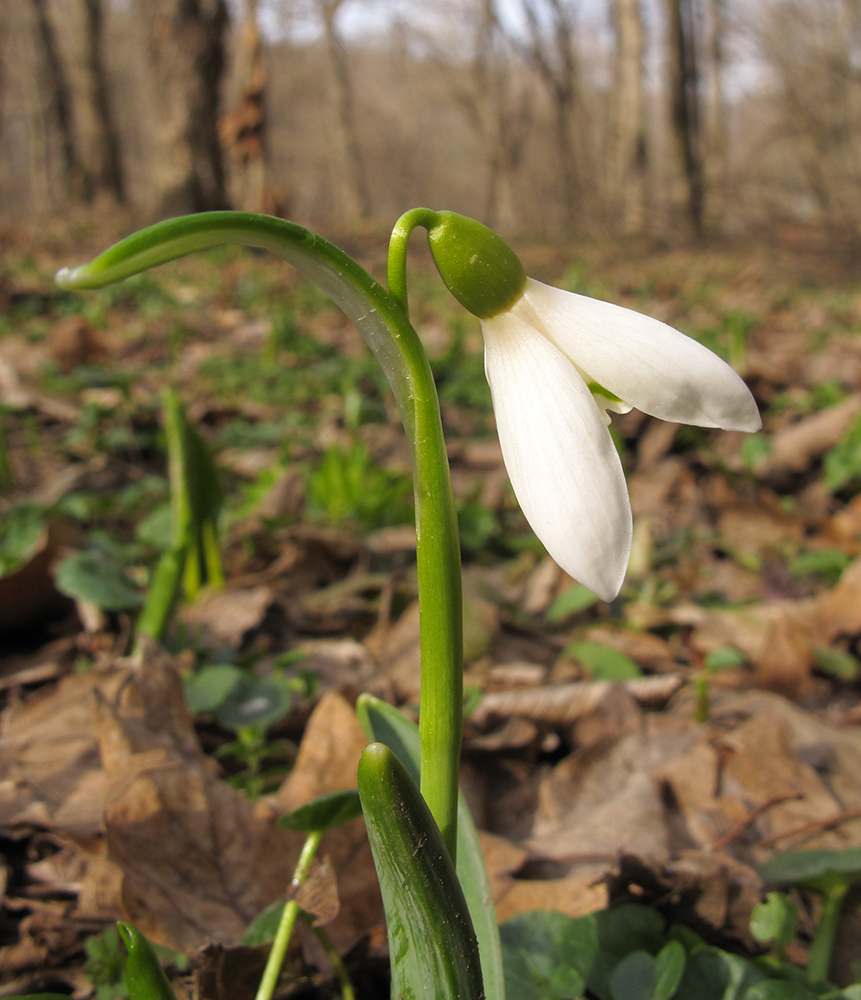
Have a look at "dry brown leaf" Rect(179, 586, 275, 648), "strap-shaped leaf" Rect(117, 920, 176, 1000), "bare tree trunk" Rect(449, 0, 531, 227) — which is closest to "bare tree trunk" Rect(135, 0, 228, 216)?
"dry brown leaf" Rect(179, 586, 275, 648)

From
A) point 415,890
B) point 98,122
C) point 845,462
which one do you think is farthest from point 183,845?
point 98,122

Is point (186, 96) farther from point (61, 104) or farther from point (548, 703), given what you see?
point (548, 703)

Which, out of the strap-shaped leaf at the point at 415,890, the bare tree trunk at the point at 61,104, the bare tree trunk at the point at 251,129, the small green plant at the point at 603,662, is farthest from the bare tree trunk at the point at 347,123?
the strap-shaped leaf at the point at 415,890

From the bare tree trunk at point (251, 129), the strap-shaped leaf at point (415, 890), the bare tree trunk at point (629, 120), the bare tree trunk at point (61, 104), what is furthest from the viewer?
the bare tree trunk at point (61, 104)

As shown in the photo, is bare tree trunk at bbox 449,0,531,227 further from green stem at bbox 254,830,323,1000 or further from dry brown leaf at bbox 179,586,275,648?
green stem at bbox 254,830,323,1000

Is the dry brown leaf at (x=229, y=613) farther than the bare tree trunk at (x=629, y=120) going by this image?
No

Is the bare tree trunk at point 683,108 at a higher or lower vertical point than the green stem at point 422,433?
higher

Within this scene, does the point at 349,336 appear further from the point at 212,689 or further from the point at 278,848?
the point at 278,848

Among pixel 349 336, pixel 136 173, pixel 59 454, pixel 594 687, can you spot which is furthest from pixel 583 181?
pixel 136 173

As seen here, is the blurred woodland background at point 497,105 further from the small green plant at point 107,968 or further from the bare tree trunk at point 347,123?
the small green plant at point 107,968
